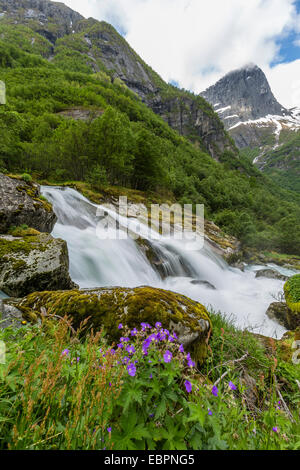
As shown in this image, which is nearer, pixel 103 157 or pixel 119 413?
pixel 119 413

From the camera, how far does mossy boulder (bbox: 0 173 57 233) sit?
685 centimetres

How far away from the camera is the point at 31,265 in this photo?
5117 millimetres

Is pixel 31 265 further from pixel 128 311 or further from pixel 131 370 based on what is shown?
pixel 131 370

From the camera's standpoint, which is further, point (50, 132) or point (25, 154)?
point (50, 132)

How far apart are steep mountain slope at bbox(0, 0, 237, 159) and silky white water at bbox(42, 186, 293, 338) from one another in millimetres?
111154

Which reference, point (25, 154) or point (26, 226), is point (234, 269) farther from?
point (25, 154)

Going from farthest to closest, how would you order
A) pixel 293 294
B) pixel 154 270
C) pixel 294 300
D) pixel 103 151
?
1. pixel 103 151
2. pixel 154 270
3. pixel 293 294
4. pixel 294 300

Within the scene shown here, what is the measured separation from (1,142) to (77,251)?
17821 mm

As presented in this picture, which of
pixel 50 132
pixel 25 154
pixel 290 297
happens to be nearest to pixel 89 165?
pixel 25 154

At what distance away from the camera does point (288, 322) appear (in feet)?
23.6

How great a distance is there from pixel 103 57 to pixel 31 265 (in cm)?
16976

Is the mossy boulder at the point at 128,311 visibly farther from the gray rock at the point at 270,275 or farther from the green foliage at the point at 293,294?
the gray rock at the point at 270,275

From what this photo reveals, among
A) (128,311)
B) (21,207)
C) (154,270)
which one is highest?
(21,207)

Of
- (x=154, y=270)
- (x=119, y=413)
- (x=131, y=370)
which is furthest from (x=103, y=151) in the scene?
(x=119, y=413)
